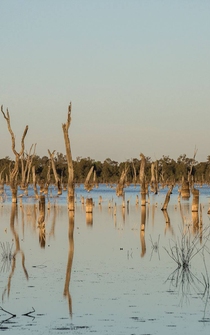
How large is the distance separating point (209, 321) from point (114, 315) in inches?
71.8

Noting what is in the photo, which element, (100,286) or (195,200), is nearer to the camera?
(100,286)

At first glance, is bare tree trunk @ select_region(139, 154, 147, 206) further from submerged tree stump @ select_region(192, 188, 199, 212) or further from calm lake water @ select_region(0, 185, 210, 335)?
calm lake water @ select_region(0, 185, 210, 335)

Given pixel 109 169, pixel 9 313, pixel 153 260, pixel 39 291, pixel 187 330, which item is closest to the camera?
pixel 187 330

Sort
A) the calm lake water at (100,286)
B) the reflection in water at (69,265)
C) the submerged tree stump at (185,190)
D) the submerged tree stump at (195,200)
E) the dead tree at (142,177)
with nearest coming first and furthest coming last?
1. the calm lake water at (100,286)
2. the reflection in water at (69,265)
3. the dead tree at (142,177)
4. the submerged tree stump at (195,200)
5. the submerged tree stump at (185,190)

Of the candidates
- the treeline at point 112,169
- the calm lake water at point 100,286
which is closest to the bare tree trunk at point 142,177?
the calm lake water at point 100,286

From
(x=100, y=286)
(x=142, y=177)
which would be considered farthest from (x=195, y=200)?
(x=100, y=286)

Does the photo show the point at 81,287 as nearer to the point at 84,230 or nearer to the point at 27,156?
the point at 84,230

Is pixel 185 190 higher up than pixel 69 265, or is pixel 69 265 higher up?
pixel 185 190

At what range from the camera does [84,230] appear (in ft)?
110

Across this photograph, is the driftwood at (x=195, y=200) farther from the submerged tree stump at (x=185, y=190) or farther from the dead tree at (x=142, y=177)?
the submerged tree stump at (x=185, y=190)

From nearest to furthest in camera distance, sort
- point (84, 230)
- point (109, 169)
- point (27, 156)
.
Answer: point (84, 230) → point (27, 156) → point (109, 169)

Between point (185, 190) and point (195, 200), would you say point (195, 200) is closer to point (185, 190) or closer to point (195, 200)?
point (195, 200)

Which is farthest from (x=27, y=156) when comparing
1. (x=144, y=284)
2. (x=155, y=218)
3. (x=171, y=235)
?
(x=144, y=284)

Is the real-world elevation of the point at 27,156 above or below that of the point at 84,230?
above
